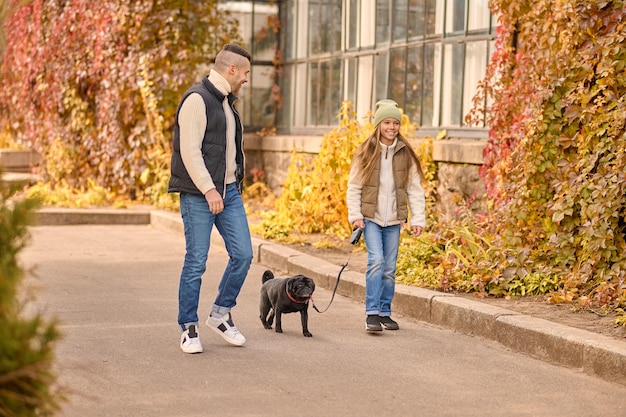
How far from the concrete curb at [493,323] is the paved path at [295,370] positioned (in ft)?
0.30

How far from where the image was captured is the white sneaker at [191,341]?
6.81 meters

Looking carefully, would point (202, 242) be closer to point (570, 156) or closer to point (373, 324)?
point (373, 324)

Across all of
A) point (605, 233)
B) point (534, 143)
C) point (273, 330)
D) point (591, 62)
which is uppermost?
point (591, 62)

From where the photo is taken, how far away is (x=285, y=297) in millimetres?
7375

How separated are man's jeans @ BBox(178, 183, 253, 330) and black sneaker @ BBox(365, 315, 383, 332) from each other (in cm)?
106

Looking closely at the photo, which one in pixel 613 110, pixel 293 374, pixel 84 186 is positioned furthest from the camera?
pixel 84 186

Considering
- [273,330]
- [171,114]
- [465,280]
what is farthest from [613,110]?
[171,114]

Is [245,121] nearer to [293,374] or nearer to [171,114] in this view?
[171,114]

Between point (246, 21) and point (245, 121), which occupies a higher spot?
point (246, 21)

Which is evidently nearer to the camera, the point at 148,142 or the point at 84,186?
the point at 148,142

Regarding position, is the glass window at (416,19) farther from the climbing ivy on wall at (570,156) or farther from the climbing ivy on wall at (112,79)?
Answer: the climbing ivy on wall at (112,79)

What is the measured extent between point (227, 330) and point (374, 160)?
166 centimetres

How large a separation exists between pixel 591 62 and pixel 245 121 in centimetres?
1099

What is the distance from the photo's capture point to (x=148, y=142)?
17250 millimetres
